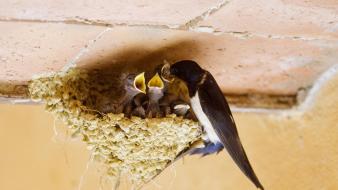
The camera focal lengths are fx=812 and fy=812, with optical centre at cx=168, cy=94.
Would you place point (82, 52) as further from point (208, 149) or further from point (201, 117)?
point (208, 149)

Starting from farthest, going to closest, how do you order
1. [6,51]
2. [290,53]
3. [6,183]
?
[6,183], [290,53], [6,51]

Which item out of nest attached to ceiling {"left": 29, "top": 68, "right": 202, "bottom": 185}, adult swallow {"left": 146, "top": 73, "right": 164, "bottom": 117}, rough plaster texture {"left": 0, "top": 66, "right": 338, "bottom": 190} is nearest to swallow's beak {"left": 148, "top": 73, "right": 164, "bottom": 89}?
adult swallow {"left": 146, "top": 73, "right": 164, "bottom": 117}

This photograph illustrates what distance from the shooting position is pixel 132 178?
2.93 meters

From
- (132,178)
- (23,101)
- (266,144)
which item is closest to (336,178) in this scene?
(266,144)

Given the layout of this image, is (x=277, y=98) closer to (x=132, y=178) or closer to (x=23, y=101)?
(x=132, y=178)

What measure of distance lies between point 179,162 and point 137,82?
2.19ft

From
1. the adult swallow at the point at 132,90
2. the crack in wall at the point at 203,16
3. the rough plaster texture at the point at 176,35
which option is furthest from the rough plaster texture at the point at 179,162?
the crack in wall at the point at 203,16

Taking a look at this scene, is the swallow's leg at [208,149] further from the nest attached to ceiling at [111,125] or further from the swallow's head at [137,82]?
the swallow's head at [137,82]

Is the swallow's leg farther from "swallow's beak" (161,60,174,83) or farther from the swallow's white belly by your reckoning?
"swallow's beak" (161,60,174,83)

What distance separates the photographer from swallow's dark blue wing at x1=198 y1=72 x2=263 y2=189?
9.24ft

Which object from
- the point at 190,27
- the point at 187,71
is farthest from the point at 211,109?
the point at 190,27

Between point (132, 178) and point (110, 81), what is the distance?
1.18 ft

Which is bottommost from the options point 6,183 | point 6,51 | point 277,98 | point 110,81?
point 6,183

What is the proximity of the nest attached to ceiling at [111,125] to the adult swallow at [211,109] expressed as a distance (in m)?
0.06
